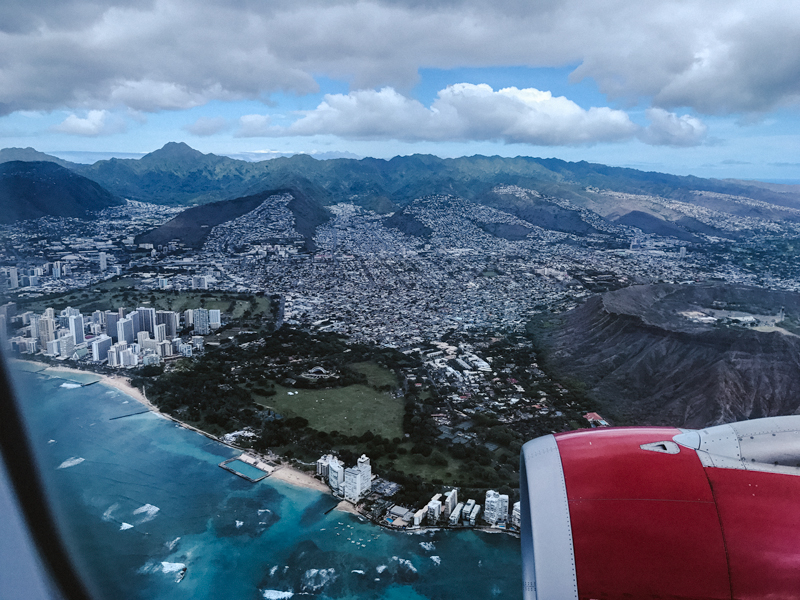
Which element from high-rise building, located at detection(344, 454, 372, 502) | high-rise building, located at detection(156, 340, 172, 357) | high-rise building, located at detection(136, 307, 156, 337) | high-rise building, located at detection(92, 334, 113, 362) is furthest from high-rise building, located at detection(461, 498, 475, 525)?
high-rise building, located at detection(136, 307, 156, 337)

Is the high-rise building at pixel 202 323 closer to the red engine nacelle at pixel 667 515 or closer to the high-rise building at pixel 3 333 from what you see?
the high-rise building at pixel 3 333

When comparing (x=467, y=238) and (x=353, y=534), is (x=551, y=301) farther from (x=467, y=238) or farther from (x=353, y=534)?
(x=467, y=238)

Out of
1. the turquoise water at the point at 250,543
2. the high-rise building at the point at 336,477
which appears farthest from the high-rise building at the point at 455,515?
the high-rise building at the point at 336,477

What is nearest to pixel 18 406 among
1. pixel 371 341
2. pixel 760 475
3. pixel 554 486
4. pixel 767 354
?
pixel 554 486

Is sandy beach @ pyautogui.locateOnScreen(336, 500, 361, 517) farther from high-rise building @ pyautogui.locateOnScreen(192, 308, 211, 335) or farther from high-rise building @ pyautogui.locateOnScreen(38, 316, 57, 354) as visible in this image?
high-rise building @ pyautogui.locateOnScreen(192, 308, 211, 335)

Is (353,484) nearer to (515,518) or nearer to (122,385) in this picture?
(515,518)
